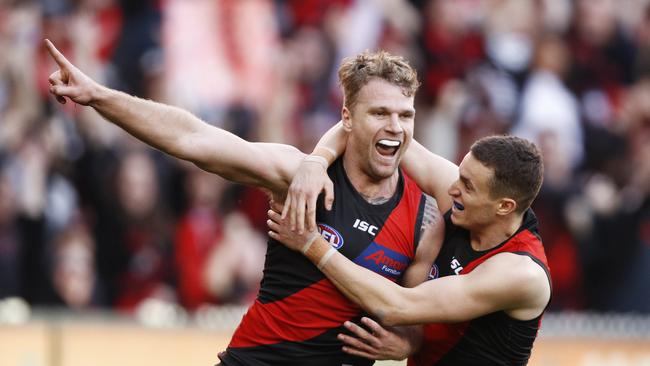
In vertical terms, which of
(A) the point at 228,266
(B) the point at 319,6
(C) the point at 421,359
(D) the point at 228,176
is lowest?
(C) the point at 421,359

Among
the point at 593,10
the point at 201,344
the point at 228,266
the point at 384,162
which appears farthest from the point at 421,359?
the point at 593,10

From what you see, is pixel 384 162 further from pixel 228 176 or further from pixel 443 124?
pixel 443 124

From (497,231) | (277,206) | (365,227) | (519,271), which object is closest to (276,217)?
(277,206)

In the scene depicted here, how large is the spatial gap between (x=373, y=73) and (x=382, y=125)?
281 mm

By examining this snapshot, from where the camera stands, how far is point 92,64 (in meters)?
11.0

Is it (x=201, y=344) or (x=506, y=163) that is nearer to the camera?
(x=506, y=163)

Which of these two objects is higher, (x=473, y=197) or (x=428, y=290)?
(x=473, y=197)

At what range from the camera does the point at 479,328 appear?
21.8 feet

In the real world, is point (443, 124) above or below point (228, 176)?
above

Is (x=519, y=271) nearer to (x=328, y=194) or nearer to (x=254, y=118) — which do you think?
(x=328, y=194)

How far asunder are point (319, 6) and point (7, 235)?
138 inches

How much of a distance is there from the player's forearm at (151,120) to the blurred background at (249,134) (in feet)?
12.3

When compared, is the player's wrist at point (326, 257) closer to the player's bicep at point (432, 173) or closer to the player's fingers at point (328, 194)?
the player's fingers at point (328, 194)

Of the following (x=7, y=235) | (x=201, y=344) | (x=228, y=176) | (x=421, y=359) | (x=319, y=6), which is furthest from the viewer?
(x=319, y=6)
